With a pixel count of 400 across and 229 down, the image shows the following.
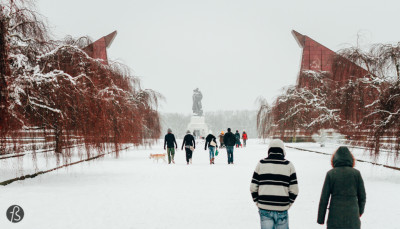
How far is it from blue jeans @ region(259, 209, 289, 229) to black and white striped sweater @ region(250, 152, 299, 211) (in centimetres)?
5

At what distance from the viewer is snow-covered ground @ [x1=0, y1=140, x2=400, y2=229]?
614 centimetres

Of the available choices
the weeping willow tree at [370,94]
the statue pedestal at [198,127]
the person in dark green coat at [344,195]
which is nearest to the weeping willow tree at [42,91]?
the person in dark green coat at [344,195]

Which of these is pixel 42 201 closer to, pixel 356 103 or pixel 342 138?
pixel 356 103

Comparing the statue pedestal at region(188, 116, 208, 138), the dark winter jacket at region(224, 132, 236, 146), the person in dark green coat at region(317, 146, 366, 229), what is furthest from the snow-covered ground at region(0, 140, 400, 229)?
the statue pedestal at region(188, 116, 208, 138)

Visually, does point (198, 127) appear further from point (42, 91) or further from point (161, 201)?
point (161, 201)

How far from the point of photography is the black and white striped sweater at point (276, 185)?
4.12m

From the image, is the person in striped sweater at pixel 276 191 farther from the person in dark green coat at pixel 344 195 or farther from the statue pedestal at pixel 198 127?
the statue pedestal at pixel 198 127

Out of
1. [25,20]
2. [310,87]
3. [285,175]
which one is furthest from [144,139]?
[285,175]

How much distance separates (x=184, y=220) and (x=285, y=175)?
2.57 meters

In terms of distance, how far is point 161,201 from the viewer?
25.6 ft

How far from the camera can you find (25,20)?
9.39m

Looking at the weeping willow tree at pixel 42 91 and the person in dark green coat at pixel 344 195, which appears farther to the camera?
the weeping willow tree at pixel 42 91

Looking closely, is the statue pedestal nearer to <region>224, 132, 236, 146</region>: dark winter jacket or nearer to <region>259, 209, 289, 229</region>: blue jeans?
<region>224, 132, 236, 146</region>: dark winter jacket

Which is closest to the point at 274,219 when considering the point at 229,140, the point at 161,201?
the point at 161,201
